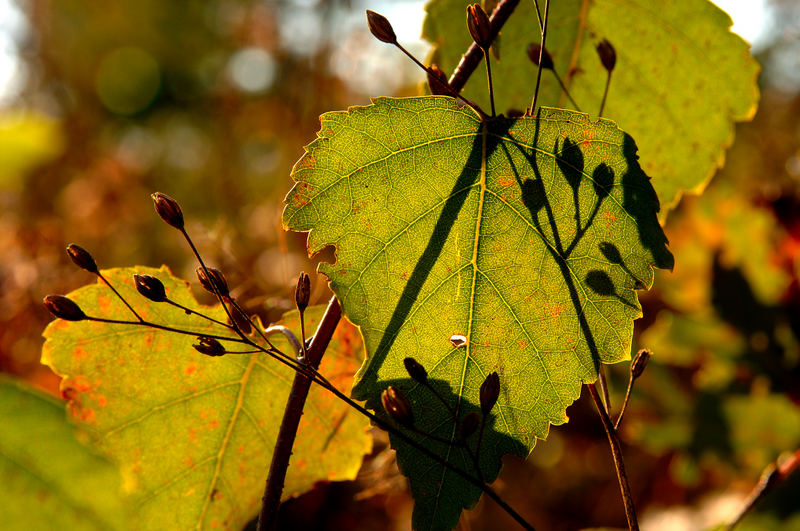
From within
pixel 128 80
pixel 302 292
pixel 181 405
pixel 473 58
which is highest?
pixel 128 80

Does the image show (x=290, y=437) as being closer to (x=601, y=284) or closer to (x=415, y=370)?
(x=415, y=370)

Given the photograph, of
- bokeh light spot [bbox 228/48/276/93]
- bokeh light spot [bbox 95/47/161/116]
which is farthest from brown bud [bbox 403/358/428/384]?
bokeh light spot [bbox 95/47/161/116]

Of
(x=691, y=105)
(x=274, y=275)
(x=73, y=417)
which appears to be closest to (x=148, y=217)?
(x=274, y=275)

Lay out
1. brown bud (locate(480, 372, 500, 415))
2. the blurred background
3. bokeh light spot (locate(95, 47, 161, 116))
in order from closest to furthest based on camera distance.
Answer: brown bud (locate(480, 372, 500, 415)), the blurred background, bokeh light spot (locate(95, 47, 161, 116))

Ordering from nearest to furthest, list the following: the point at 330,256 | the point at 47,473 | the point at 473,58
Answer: the point at 47,473 < the point at 473,58 < the point at 330,256

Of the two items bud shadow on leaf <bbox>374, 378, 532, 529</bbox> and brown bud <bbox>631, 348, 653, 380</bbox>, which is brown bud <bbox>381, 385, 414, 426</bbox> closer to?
bud shadow on leaf <bbox>374, 378, 532, 529</bbox>

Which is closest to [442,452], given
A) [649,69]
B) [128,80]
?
[649,69]

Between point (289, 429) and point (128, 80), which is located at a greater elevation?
point (128, 80)
